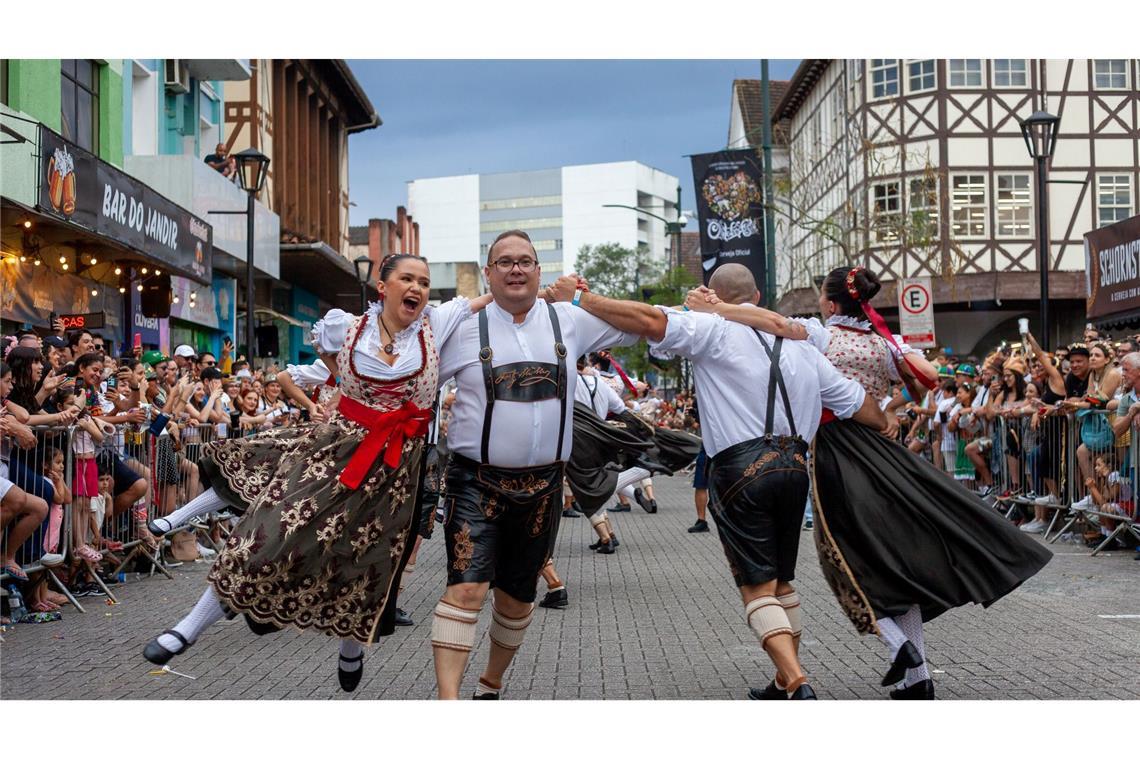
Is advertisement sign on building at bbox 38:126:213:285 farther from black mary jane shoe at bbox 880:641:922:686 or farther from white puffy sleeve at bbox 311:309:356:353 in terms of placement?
black mary jane shoe at bbox 880:641:922:686

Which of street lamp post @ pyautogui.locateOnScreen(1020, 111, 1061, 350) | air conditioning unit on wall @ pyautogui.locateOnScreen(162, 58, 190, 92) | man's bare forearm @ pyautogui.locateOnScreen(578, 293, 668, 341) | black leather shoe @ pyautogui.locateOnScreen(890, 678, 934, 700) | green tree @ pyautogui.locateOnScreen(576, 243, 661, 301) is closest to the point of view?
man's bare forearm @ pyautogui.locateOnScreen(578, 293, 668, 341)

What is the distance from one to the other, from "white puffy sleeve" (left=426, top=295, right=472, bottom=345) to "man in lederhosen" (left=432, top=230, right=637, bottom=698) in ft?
0.17

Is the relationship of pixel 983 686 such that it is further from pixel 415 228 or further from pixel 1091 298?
pixel 415 228

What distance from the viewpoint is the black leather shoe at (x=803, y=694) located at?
546cm

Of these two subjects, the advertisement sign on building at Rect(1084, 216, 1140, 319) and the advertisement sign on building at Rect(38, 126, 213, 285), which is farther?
A: the advertisement sign on building at Rect(1084, 216, 1140, 319)

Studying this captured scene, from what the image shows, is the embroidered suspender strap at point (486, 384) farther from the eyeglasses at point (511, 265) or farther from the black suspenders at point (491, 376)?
the eyeglasses at point (511, 265)

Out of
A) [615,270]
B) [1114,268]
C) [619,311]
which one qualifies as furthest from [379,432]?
[615,270]

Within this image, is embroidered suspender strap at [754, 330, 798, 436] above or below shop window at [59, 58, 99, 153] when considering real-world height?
below

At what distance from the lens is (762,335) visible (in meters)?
5.79

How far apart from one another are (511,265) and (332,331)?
907 mm

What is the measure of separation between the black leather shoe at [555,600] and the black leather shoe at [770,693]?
3.42 m

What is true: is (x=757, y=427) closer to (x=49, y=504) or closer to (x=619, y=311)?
(x=619, y=311)

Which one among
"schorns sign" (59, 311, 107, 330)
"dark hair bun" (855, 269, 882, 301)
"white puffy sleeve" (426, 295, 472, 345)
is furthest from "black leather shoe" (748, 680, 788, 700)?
"schorns sign" (59, 311, 107, 330)

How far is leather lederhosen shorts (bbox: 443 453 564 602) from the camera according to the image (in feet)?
17.3
